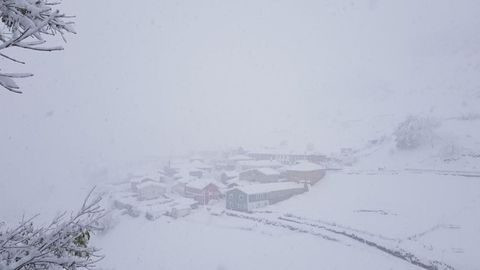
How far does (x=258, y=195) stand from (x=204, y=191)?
432 inches

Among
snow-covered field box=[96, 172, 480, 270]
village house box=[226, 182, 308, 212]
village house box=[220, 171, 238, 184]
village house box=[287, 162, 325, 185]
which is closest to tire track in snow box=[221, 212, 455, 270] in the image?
snow-covered field box=[96, 172, 480, 270]

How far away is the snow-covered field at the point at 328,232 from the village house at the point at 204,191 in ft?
19.0

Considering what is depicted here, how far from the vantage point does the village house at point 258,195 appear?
4347cm

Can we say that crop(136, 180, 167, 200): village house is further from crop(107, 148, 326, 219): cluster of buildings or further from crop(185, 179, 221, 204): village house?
crop(185, 179, 221, 204): village house

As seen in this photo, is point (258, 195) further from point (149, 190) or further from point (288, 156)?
point (288, 156)

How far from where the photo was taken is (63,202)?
238 feet

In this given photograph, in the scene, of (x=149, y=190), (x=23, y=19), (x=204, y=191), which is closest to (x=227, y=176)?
(x=204, y=191)

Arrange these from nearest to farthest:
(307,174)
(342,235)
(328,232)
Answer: (342,235), (328,232), (307,174)

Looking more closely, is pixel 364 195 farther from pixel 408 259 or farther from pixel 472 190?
pixel 408 259

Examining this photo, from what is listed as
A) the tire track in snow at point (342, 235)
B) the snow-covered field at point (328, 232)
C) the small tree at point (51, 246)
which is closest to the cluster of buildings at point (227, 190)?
the snow-covered field at point (328, 232)

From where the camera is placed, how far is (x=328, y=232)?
107ft

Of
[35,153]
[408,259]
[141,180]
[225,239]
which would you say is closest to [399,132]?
[408,259]

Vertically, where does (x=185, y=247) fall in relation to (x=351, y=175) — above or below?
below

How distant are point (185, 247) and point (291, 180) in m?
25.2
